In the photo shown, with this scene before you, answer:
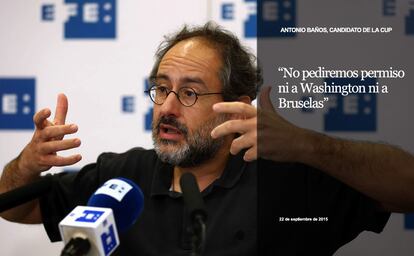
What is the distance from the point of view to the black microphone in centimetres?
90

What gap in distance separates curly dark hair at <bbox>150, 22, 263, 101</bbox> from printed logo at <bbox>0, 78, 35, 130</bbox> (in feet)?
1.82

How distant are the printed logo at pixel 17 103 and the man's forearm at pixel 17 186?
385mm

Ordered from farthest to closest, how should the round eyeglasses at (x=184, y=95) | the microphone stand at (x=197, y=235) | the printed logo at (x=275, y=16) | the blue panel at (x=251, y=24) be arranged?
1. the blue panel at (x=251, y=24)
2. the printed logo at (x=275, y=16)
3. the round eyeglasses at (x=184, y=95)
4. the microphone stand at (x=197, y=235)

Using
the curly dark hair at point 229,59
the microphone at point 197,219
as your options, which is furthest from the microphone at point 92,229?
the curly dark hair at point 229,59

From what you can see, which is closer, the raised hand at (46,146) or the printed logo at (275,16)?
the raised hand at (46,146)

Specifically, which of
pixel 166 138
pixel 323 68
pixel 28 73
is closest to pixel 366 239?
pixel 323 68

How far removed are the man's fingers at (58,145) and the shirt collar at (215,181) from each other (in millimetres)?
322

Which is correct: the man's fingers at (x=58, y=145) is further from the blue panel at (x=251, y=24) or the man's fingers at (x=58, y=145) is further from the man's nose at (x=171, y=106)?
the blue panel at (x=251, y=24)

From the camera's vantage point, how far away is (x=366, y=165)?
125cm

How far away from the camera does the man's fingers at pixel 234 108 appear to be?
43.5 inches

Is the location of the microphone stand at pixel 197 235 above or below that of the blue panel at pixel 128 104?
below

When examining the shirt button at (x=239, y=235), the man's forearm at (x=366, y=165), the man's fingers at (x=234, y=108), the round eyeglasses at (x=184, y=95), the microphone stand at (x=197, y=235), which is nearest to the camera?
the microphone stand at (x=197, y=235)

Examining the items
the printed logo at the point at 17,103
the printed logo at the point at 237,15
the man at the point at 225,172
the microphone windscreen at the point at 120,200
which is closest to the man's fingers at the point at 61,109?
the man at the point at 225,172

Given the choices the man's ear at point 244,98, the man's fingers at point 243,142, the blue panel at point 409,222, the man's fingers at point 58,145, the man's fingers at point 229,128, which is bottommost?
the blue panel at point 409,222
